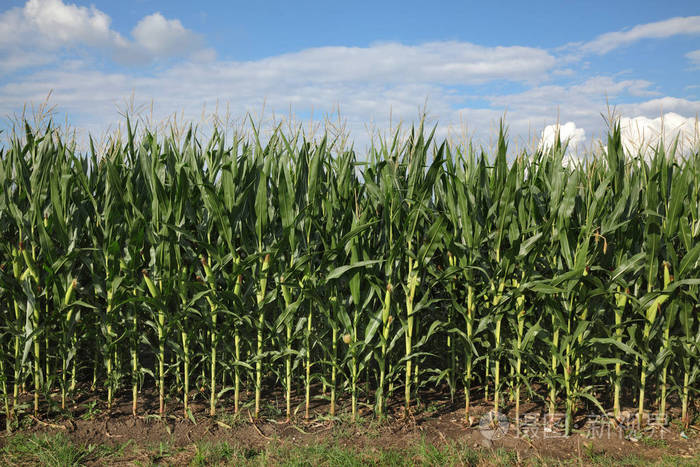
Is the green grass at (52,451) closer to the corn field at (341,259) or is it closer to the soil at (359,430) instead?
the soil at (359,430)

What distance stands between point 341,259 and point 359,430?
135cm

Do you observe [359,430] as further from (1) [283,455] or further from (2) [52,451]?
(2) [52,451]

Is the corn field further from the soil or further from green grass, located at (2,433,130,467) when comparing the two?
green grass, located at (2,433,130,467)

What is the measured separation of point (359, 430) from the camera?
3.99m

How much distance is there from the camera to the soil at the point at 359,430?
386 cm

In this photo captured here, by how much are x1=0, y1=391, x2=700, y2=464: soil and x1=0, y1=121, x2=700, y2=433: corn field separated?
12 cm

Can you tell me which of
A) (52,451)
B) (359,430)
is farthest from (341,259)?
(52,451)

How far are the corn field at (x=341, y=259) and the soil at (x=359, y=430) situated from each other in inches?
4.7

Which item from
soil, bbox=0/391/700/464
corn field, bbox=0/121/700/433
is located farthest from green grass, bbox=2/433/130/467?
corn field, bbox=0/121/700/433

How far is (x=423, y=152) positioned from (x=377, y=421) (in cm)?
215

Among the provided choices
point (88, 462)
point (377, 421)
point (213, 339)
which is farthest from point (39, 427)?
point (377, 421)

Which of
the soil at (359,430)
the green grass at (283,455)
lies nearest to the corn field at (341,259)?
the soil at (359,430)

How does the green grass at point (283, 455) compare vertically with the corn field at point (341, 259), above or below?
below

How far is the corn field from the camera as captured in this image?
384cm
